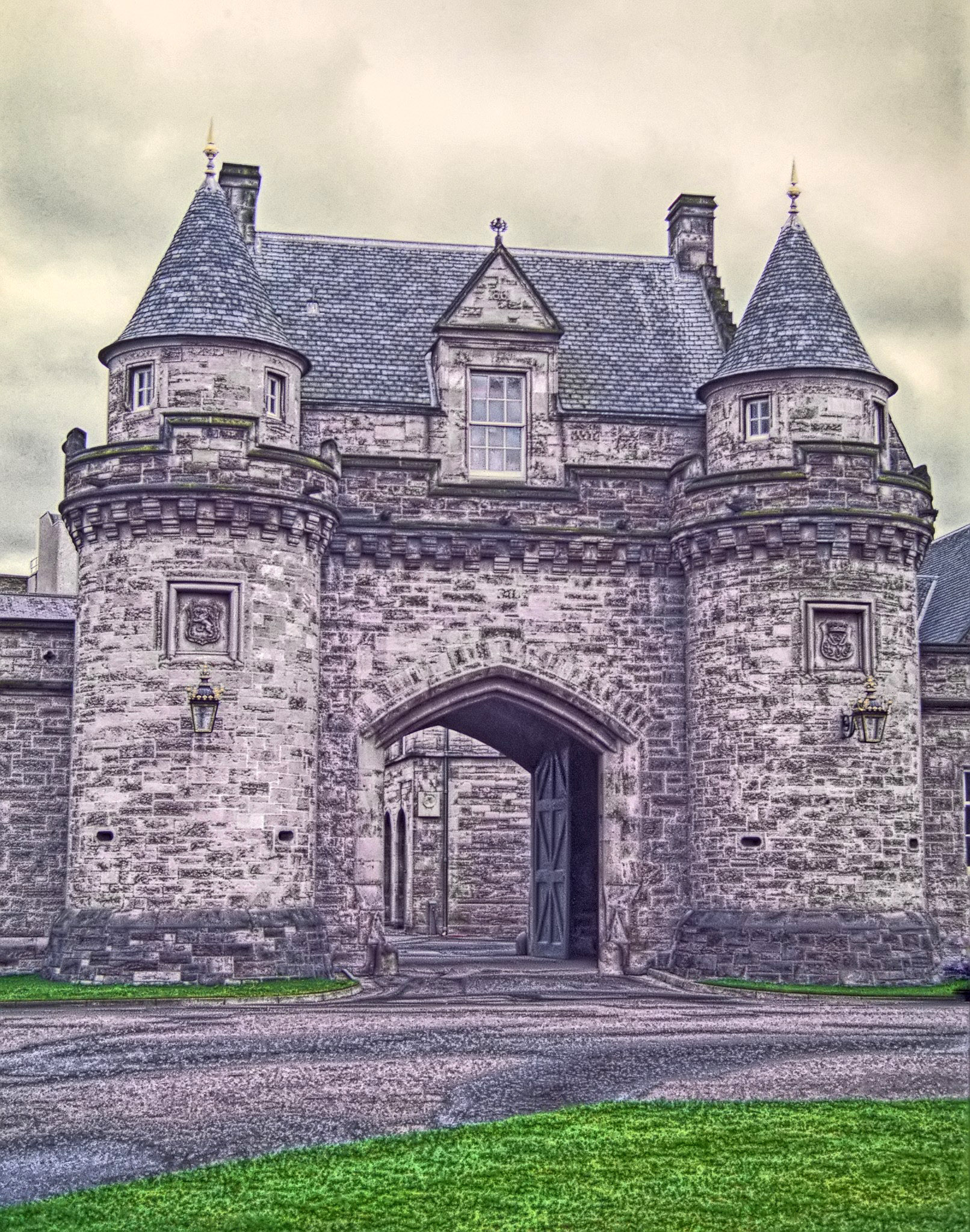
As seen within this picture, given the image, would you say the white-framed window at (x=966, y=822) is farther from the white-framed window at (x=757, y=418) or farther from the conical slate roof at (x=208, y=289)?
the conical slate roof at (x=208, y=289)

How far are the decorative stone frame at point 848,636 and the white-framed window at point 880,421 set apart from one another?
113 inches

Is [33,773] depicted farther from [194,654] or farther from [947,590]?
[947,590]

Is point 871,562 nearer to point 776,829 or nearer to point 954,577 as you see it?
point 776,829

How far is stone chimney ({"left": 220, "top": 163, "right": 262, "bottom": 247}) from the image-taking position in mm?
28500

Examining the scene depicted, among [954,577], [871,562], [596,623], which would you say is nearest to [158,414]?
[596,623]

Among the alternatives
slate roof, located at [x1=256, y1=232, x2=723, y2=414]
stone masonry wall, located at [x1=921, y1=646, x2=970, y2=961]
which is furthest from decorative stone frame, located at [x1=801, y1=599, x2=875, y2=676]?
slate roof, located at [x1=256, y1=232, x2=723, y2=414]

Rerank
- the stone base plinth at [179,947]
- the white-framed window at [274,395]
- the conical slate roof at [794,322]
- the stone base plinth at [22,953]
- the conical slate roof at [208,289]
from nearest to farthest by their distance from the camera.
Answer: the stone base plinth at [179,947], the stone base plinth at [22,953], the conical slate roof at [208,289], the white-framed window at [274,395], the conical slate roof at [794,322]

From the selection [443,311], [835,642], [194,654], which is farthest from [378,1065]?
[443,311]

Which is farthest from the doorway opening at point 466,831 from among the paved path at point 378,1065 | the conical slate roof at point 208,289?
the paved path at point 378,1065

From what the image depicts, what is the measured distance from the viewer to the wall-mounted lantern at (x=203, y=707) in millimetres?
22172

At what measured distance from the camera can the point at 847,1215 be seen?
8609 mm

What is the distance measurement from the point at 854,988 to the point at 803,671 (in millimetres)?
4545

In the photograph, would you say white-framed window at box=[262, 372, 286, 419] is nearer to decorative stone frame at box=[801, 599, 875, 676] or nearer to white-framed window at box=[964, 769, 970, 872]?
decorative stone frame at box=[801, 599, 875, 676]

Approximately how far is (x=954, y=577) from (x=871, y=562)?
28.6ft
